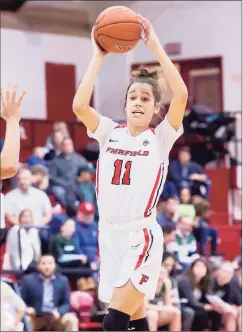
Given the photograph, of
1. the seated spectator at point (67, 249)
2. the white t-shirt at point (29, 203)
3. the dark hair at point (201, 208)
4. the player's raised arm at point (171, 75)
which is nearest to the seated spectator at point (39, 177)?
the white t-shirt at point (29, 203)

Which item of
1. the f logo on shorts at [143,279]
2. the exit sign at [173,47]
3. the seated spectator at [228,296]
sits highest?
the exit sign at [173,47]

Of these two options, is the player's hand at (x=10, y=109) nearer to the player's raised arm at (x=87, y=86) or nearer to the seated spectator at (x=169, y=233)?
the player's raised arm at (x=87, y=86)

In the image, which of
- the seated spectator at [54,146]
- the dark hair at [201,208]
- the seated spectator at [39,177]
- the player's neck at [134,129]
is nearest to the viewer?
the player's neck at [134,129]

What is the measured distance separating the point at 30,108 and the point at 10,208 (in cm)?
629

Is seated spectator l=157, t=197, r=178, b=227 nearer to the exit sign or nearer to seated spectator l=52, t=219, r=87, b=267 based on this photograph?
seated spectator l=52, t=219, r=87, b=267

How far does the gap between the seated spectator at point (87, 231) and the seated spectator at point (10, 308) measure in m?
2.73

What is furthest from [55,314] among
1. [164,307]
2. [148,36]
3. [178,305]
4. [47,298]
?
[148,36]

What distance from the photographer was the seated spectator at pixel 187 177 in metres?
13.6

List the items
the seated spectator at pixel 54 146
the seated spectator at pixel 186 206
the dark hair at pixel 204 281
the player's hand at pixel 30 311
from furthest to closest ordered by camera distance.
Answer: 1. the seated spectator at pixel 54 146
2. the seated spectator at pixel 186 206
3. the dark hair at pixel 204 281
4. the player's hand at pixel 30 311

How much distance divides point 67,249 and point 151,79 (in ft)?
15.8

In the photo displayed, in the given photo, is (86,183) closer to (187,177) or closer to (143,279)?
(187,177)

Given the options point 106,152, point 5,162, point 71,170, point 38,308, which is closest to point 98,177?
point 106,152

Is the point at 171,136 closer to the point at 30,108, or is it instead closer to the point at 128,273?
the point at 128,273

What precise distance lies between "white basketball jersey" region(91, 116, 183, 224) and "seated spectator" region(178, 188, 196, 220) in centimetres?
665
